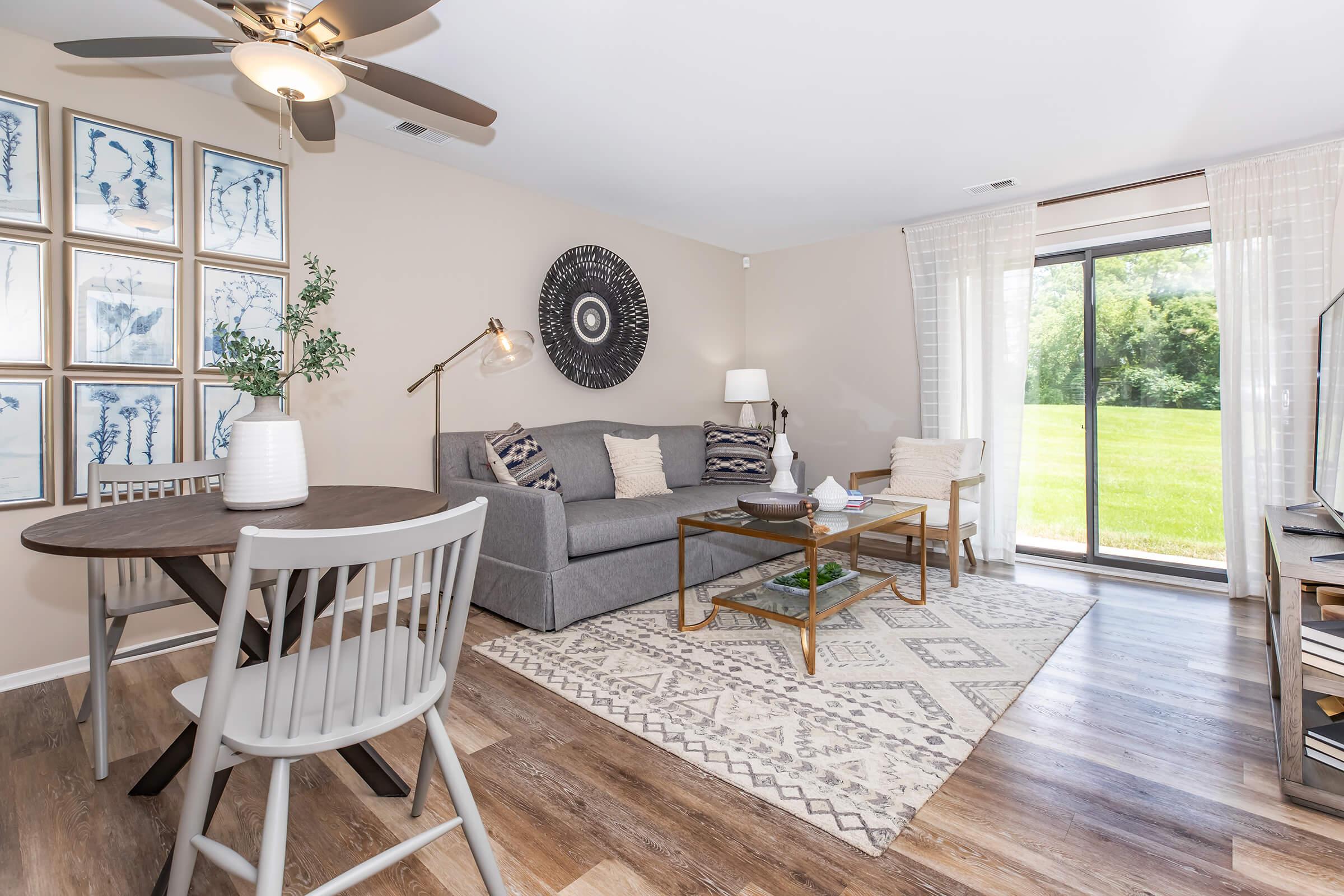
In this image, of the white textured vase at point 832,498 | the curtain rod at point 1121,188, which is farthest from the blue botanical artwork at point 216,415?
the curtain rod at point 1121,188

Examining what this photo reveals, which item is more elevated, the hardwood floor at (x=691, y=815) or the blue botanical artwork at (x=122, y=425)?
the blue botanical artwork at (x=122, y=425)

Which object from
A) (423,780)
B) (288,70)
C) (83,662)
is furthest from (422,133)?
(423,780)

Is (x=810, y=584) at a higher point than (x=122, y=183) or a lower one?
lower

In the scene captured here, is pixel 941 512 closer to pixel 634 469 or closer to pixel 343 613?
pixel 634 469

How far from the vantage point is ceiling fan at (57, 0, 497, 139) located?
5.53ft

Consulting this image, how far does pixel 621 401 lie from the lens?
15.8 ft

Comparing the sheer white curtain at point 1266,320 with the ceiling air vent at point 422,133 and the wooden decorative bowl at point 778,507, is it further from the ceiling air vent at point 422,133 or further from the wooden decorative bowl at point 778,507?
the ceiling air vent at point 422,133

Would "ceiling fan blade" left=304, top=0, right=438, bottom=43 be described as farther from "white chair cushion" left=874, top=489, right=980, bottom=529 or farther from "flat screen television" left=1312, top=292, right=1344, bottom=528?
"flat screen television" left=1312, top=292, right=1344, bottom=528

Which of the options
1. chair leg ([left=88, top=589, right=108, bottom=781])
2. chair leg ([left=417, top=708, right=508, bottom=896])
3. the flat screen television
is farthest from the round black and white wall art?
the flat screen television

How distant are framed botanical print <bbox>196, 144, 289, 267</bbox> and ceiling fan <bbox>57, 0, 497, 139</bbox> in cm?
108

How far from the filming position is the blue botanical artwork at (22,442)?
243cm

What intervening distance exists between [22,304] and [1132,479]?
5.79 m

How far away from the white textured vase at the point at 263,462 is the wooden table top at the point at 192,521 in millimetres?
Result: 34

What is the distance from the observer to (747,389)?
512 centimetres
